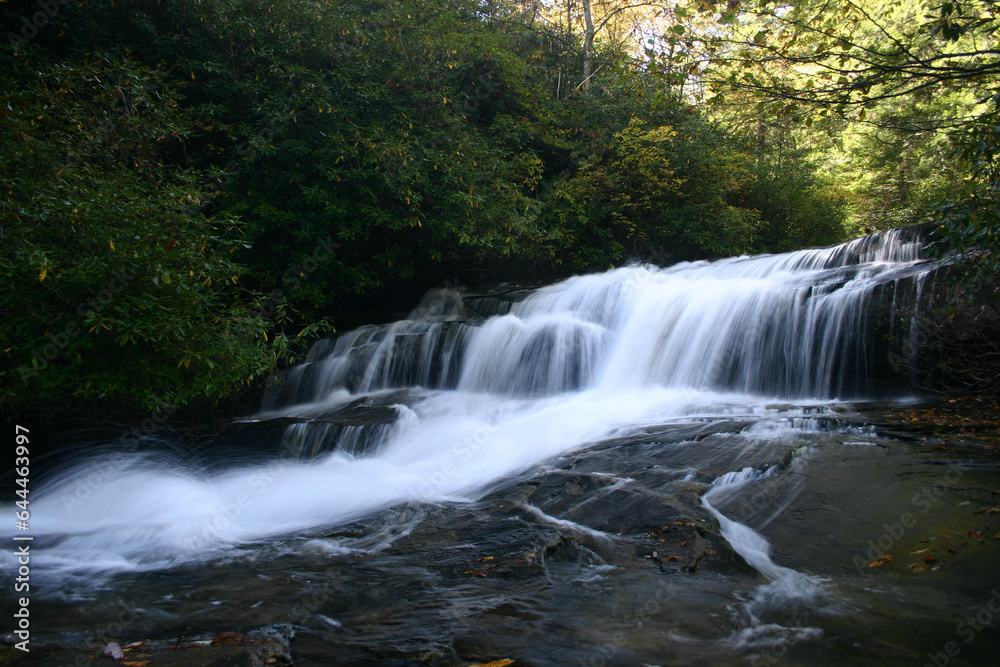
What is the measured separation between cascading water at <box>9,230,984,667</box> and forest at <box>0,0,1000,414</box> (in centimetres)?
105

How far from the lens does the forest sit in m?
5.30

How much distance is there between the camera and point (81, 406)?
7.12 metres

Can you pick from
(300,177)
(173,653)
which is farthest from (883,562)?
(300,177)

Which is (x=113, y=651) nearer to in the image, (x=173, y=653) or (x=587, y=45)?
(x=173, y=653)

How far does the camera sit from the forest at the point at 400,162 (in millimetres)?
5305

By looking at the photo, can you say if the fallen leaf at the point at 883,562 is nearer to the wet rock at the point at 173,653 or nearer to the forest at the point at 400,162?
the forest at the point at 400,162

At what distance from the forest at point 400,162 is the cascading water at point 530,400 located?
1.05 m

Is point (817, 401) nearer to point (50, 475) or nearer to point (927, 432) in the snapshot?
point (927, 432)

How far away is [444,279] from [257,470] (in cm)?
813

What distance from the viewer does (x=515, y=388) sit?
1000 cm

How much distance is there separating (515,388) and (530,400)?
0.43m

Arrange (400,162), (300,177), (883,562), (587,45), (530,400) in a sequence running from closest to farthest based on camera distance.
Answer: (883,562), (530,400), (400,162), (300,177), (587,45)

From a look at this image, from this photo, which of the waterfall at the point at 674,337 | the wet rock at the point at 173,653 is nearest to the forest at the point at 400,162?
the waterfall at the point at 674,337

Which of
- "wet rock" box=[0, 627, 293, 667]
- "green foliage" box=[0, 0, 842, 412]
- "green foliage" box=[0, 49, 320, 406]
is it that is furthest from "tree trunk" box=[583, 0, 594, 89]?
"wet rock" box=[0, 627, 293, 667]
